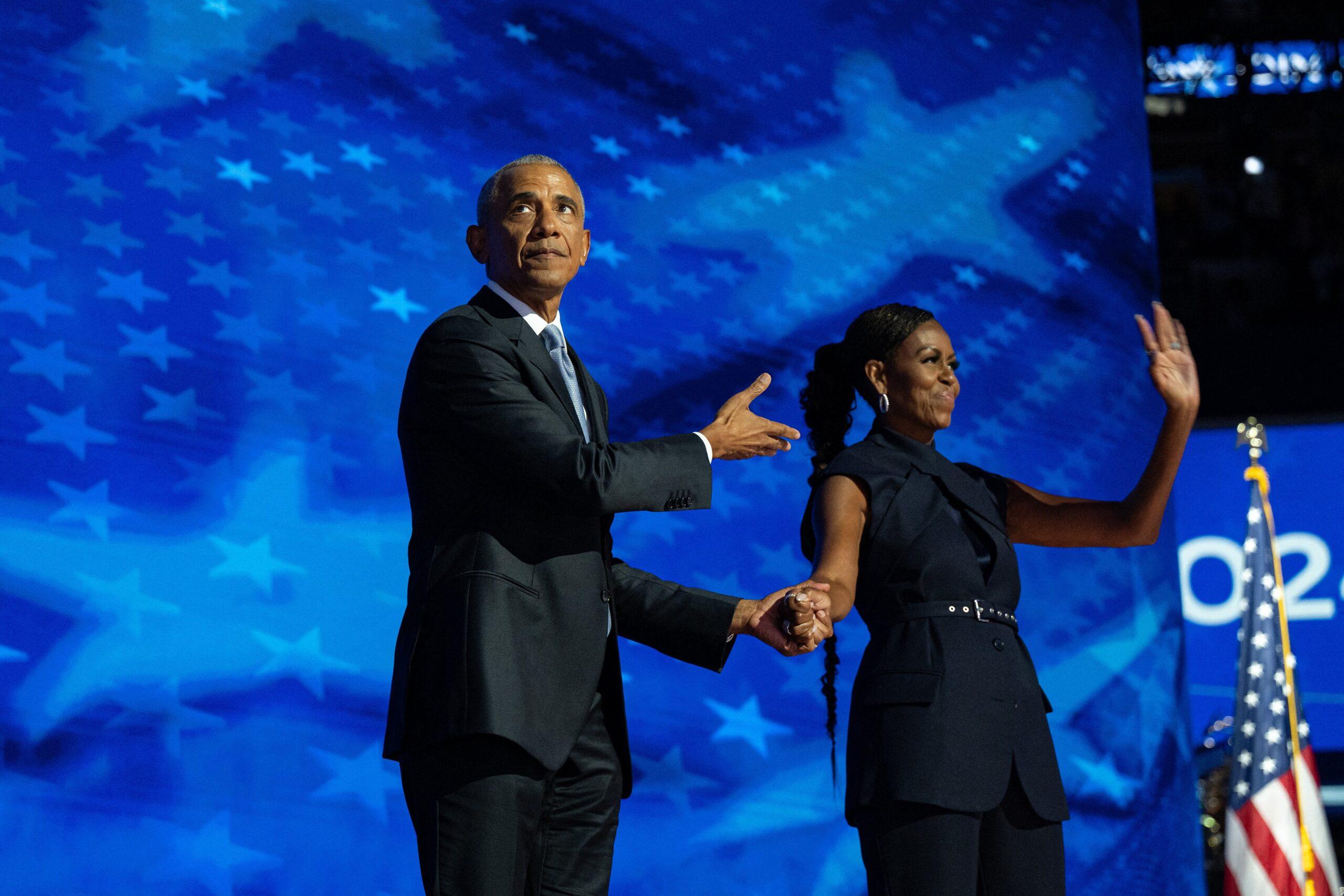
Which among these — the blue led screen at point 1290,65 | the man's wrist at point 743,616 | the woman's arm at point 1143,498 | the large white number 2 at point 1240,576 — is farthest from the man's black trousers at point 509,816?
the blue led screen at point 1290,65

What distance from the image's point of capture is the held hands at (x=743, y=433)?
164 centimetres

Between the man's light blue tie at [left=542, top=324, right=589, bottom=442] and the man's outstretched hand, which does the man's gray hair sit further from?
the man's outstretched hand

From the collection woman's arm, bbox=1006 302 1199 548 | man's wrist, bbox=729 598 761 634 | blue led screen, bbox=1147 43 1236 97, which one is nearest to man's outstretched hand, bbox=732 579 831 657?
man's wrist, bbox=729 598 761 634

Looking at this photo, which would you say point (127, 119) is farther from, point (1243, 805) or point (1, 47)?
point (1243, 805)

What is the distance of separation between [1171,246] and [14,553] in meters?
7.48

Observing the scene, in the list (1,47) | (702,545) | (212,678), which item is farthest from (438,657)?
(1,47)

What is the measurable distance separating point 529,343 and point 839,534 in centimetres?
49

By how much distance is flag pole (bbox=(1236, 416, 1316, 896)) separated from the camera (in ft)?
11.3

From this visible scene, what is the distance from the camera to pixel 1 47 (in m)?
3.07

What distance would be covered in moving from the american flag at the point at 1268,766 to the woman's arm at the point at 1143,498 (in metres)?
1.61

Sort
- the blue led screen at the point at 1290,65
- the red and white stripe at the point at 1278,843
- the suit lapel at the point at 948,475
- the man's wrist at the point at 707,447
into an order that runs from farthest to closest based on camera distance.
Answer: the blue led screen at the point at 1290,65
the red and white stripe at the point at 1278,843
the suit lapel at the point at 948,475
the man's wrist at the point at 707,447

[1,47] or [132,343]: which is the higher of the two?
[1,47]

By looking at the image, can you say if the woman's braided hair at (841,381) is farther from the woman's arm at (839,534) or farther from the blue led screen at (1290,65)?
the blue led screen at (1290,65)

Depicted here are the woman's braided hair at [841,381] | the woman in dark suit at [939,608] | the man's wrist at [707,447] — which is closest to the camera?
the man's wrist at [707,447]
